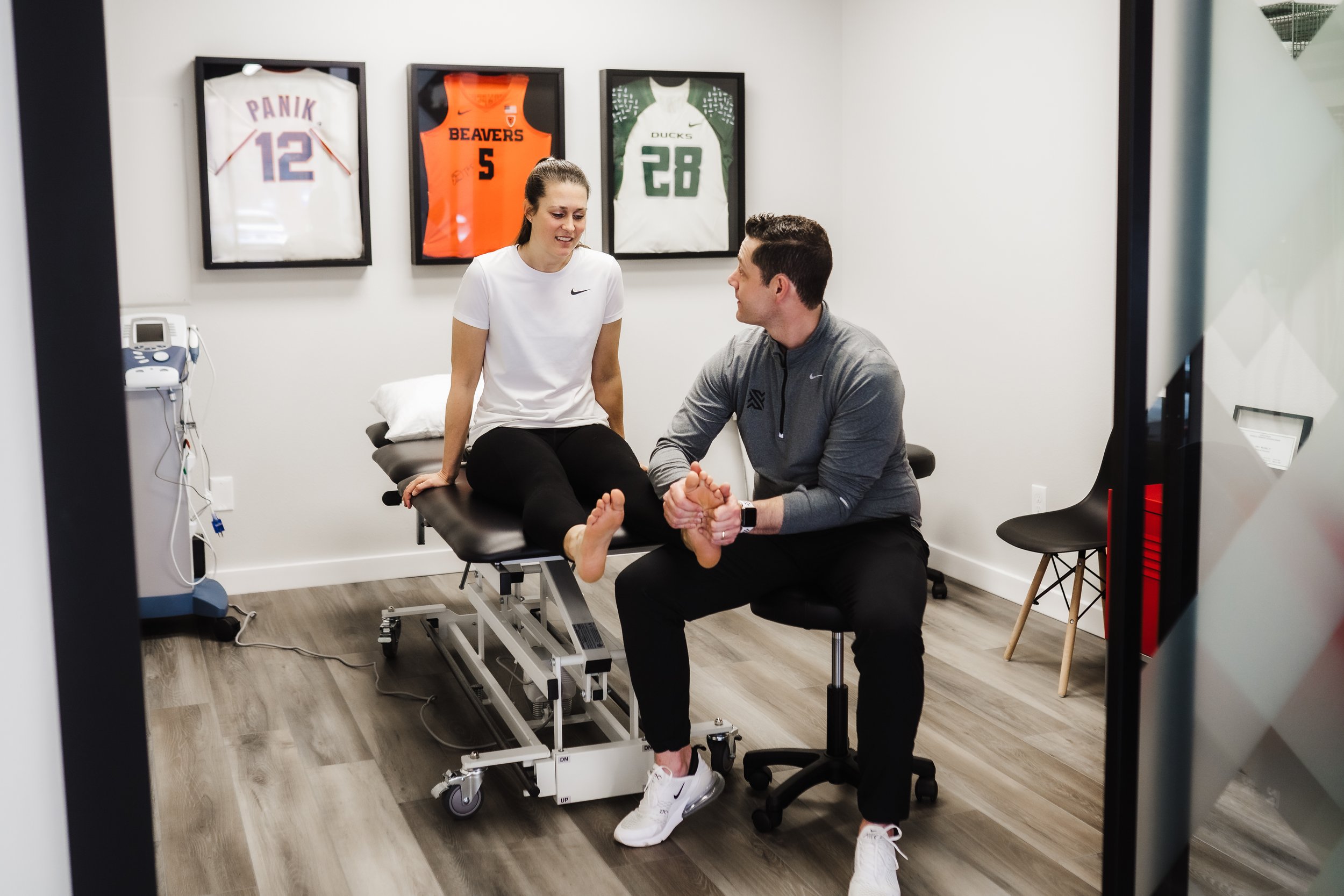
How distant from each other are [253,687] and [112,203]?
2.29m

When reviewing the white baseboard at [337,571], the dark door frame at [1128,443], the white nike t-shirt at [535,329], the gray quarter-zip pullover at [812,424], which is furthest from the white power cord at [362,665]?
the dark door frame at [1128,443]

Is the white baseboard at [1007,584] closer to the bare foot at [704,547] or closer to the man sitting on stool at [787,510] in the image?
the man sitting on stool at [787,510]

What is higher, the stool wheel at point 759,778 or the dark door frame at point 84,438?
the dark door frame at point 84,438

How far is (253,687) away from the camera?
306 centimetres

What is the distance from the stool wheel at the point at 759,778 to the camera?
7.95 ft

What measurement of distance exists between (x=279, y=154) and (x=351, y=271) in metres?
0.42

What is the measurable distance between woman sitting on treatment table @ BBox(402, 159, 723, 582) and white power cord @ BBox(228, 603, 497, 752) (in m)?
0.52

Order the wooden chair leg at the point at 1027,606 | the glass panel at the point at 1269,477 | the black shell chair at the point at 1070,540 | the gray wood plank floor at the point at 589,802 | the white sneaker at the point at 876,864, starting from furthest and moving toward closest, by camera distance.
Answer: the wooden chair leg at the point at 1027,606, the black shell chair at the point at 1070,540, the gray wood plank floor at the point at 589,802, the white sneaker at the point at 876,864, the glass panel at the point at 1269,477

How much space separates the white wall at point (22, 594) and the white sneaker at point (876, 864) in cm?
130

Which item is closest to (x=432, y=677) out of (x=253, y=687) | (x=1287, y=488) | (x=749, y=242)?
(x=253, y=687)

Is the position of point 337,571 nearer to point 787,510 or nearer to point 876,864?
point 787,510

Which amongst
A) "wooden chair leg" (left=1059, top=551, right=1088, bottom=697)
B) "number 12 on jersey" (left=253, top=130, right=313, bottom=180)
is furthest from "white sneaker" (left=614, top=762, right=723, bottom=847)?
"number 12 on jersey" (left=253, top=130, right=313, bottom=180)

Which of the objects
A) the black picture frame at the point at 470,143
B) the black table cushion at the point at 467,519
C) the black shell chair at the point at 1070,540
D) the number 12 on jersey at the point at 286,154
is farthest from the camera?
the black picture frame at the point at 470,143

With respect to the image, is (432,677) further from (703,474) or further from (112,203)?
(112,203)
